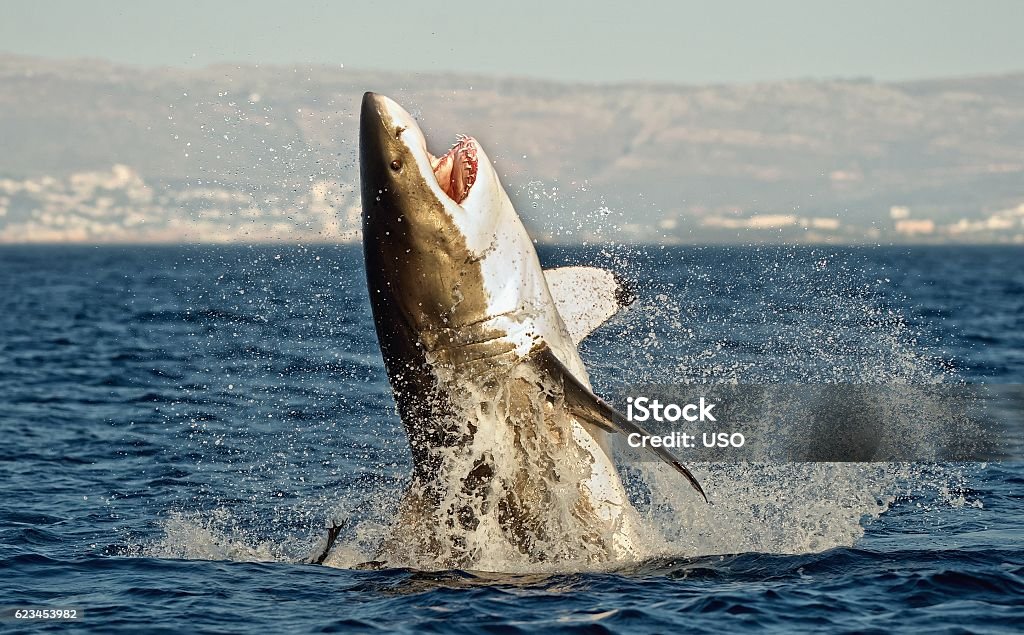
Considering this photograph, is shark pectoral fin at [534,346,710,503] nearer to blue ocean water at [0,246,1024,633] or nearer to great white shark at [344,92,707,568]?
great white shark at [344,92,707,568]

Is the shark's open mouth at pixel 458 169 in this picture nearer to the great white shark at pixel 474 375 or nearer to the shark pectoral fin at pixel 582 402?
the great white shark at pixel 474 375

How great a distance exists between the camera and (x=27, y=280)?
343 ft

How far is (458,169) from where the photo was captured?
1225cm

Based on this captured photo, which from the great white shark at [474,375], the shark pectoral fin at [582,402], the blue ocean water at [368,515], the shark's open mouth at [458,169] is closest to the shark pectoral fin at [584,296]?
the great white shark at [474,375]

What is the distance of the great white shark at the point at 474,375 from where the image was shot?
39.8 feet

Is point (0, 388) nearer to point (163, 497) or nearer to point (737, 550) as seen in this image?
point (163, 497)

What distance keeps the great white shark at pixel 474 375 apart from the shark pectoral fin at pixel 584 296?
56 cm

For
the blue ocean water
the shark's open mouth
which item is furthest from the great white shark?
the blue ocean water

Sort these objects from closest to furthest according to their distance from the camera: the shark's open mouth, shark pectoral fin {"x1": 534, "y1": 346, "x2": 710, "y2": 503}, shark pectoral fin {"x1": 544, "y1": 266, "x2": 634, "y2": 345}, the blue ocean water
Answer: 1. the blue ocean water
2. shark pectoral fin {"x1": 534, "y1": 346, "x2": 710, "y2": 503}
3. the shark's open mouth
4. shark pectoral fin {"x1": 544, "y1": 266, "x2": 634, "y2": 345}

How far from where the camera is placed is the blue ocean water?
11656 millimetres

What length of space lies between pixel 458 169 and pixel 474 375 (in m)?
2.05

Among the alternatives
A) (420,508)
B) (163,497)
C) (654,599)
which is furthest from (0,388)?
(654,599)

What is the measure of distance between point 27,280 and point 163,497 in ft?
308

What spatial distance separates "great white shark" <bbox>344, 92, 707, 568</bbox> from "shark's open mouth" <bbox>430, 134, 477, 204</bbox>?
0.01 metres
